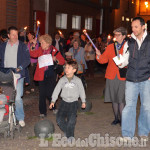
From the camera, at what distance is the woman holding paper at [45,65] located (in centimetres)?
815

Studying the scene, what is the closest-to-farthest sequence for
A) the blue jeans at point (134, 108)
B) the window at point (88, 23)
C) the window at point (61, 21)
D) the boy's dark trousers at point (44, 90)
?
the blue jeans at point (134, 108) → the boy's dark trousers at point (44, 90) → the window at point (61, 21) → the window at point (88, 23)

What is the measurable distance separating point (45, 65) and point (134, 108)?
2523 mm

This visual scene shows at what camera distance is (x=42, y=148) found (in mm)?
6129

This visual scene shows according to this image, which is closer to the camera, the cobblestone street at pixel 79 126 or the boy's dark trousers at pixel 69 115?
the cobblestone street at pixel 79 126

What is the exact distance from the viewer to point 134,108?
6633 millimetres

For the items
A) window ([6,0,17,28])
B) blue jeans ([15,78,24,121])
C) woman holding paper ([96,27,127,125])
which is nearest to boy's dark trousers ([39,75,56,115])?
blue jeans ([15,78,24,121])

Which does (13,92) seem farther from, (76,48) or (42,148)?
(76,48)

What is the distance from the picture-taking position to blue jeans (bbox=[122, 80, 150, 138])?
6477 mm

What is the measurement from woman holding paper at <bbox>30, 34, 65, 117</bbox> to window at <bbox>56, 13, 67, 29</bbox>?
14977 mm

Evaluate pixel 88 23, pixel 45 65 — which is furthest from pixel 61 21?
pixel 45 65

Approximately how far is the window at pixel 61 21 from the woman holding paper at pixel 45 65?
49.1 feet

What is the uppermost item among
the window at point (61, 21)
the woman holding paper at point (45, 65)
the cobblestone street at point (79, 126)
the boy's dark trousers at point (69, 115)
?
the window at point (61, 21)

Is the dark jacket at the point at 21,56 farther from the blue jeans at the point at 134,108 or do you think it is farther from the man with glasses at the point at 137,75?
the blue jeans at the point at 134,108

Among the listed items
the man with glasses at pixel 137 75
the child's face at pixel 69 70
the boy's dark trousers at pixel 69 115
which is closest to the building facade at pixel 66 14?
the child's face at pixel 69 70
